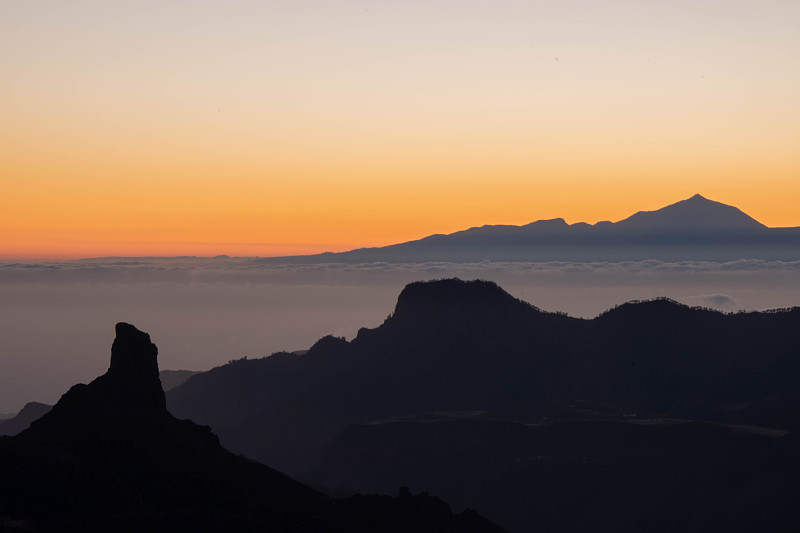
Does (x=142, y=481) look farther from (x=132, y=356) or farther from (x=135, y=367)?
(x=132, y=356)

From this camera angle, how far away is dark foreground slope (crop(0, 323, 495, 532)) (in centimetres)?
10019

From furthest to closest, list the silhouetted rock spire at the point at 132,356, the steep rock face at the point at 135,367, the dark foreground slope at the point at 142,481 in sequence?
the silhouetted rock spire at the point at 132,356 < the steep rock face at the point at 135,367 < the dark foreground slope at the point at 142,481

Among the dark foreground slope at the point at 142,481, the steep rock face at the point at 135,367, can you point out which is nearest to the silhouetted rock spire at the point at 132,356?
the steep rock face at the point at 135,367

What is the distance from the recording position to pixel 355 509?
129000 mm

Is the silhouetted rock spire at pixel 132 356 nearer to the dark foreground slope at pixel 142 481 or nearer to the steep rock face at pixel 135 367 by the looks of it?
the steep rock face at pixel 135 367

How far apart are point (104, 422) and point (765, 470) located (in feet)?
401

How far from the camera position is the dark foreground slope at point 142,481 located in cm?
10019

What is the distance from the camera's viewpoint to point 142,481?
113 meters

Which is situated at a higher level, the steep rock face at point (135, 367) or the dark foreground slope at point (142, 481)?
the steep rock face at point (135, 367)

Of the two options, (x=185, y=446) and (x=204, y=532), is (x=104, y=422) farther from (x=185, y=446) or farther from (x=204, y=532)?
(x=204, y=532)

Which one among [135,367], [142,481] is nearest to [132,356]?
[135,367]

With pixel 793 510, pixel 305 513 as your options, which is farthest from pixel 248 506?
pixel 793 510

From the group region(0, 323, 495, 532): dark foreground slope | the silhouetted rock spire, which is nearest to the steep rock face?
the silhouetted rock spire

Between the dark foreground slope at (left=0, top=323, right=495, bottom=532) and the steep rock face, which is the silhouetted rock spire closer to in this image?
the steep rock face
